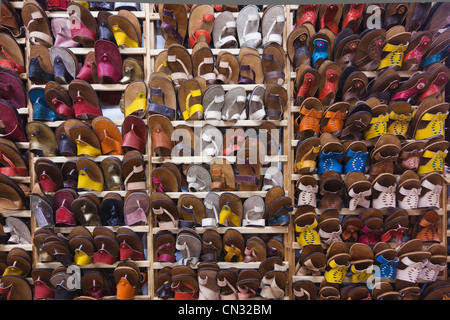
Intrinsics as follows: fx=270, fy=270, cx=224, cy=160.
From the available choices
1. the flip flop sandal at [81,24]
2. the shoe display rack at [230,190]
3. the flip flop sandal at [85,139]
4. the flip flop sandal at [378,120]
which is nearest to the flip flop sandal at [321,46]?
the shoe display rack at [230,190]

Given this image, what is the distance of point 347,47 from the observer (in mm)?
2006

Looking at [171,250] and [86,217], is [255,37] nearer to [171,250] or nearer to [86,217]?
[171,250]

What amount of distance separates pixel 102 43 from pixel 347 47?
1816mm

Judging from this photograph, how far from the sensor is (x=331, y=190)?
2.01 metres

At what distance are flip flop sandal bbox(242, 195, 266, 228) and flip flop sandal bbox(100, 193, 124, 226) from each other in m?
0.94

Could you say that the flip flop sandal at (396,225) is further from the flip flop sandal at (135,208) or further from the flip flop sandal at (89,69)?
the flip flop sandal at (89,69)

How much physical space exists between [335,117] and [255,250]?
1.17 meters

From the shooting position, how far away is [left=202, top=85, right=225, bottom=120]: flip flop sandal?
2.02m

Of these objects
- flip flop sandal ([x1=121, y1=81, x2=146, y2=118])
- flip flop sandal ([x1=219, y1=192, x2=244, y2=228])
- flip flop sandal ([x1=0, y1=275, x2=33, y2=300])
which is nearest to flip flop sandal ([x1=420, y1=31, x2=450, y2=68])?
flip flop sandal ([x1=219, y1=192, x2=244, y2=228])

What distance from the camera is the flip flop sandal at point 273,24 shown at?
202cm

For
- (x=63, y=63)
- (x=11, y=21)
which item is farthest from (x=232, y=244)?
(x=11, y=21)
